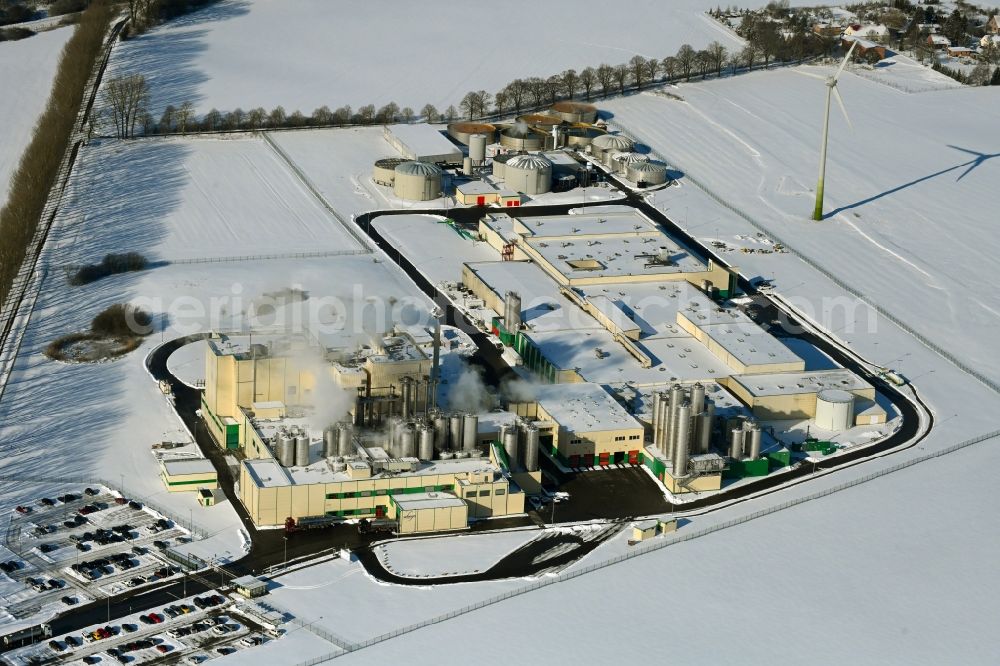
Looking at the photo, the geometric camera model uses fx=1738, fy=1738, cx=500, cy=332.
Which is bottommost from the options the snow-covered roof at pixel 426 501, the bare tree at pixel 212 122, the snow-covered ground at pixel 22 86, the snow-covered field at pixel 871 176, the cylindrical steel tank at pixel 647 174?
the snow-covered field at pixel 871 176

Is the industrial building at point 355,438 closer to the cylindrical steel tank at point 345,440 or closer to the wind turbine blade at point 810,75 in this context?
the cylindrical steel tank at point 345,440

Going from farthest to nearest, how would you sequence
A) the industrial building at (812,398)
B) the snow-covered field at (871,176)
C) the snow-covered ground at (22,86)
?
1. the snow-covered ground at (22,86)
2. the snow-covered field at (871,176)
3. the industrial building at (812,398)

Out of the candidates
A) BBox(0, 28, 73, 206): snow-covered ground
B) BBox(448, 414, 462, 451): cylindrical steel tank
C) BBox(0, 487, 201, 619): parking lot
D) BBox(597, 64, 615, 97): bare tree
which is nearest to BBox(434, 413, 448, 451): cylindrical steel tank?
BBox(448, 414, 462, 451): cylindrical steel tank

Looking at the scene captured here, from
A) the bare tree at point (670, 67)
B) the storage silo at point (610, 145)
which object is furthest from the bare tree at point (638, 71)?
the storage silo at point (610, 145)

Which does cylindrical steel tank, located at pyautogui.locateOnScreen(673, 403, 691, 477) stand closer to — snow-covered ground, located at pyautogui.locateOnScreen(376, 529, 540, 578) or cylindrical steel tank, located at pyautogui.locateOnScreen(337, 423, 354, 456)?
snow-covered ground, located at pyautogui.locateOnScreen(376, 529, 540, 578)

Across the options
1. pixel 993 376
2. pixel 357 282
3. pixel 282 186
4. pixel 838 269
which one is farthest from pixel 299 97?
pixel 993 376

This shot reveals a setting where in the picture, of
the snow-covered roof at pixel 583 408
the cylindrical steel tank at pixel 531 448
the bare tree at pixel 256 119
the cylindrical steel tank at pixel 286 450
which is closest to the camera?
the cylindrical steel tank at pixel 286 450
